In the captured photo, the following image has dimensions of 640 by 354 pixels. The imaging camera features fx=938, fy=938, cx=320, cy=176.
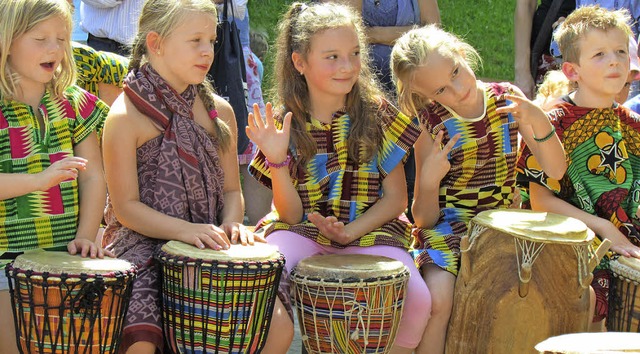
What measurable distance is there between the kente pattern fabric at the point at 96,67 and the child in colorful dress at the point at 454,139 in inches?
50.6

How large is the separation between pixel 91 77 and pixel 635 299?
252cm

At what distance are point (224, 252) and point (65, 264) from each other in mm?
553

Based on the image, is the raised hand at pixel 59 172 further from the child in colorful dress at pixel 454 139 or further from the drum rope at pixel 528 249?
the drum rope at pixel 528 249

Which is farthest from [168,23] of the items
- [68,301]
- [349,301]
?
[349,301]

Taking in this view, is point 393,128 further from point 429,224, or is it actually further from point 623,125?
point 623,125

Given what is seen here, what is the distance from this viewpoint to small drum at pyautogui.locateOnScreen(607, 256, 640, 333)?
3549 millimetres

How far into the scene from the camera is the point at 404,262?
3.80 m

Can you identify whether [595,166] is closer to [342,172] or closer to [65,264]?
[342,172]

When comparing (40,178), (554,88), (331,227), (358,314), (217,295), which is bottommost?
(358,314)

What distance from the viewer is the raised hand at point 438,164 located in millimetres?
3893

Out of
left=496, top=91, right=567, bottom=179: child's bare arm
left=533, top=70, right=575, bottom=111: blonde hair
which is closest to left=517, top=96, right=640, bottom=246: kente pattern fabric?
left=496, top=91, right=567, bottom=179: child's bare arm

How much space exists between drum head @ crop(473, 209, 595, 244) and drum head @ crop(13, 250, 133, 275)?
1381mm

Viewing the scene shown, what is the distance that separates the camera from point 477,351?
3641 millimetres

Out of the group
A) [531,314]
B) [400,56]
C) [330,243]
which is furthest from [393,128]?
[531,314]
